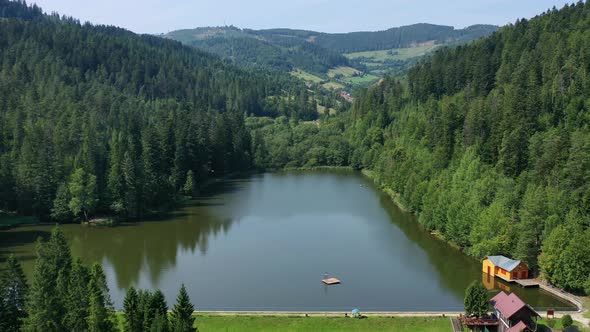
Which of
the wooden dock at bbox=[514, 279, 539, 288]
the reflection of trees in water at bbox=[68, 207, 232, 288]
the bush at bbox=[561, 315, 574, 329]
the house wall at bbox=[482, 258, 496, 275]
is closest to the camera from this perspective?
the bush at bbox=[561, 315, 574, 329]

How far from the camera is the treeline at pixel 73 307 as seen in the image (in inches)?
1265

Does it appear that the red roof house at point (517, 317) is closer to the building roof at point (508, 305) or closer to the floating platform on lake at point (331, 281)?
the building roof at point (508, 305)

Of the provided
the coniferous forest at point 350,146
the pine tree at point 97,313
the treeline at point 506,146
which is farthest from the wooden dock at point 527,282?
the pine tree at point 97,313

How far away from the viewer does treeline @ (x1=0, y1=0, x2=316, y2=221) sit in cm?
7450

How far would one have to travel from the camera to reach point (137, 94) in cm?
14788

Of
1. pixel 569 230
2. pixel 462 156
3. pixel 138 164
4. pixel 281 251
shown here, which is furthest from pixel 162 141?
pixel 569 230

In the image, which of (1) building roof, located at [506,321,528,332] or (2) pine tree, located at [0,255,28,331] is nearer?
(2) pine tree, located at [0,255,28,331]

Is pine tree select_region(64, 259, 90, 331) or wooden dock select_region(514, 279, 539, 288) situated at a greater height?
pine tree select_region(64, 259, 90, 331)

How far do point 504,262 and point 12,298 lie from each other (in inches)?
1451

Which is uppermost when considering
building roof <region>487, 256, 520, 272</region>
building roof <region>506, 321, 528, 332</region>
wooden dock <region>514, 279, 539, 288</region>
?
building roof <region>487, 256, 520, 272</region>

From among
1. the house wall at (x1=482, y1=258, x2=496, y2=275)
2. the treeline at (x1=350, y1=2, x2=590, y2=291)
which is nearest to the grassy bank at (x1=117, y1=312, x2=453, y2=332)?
the house wall at (x1=482, y1=258, x2=496, y2=275)

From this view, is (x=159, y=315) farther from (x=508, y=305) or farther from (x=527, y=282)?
(x=527, y=282)

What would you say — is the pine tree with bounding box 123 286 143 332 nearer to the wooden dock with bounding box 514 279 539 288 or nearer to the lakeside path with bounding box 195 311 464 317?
the lakeside path with bounding box 195 311 464 317

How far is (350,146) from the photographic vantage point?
124 meters
